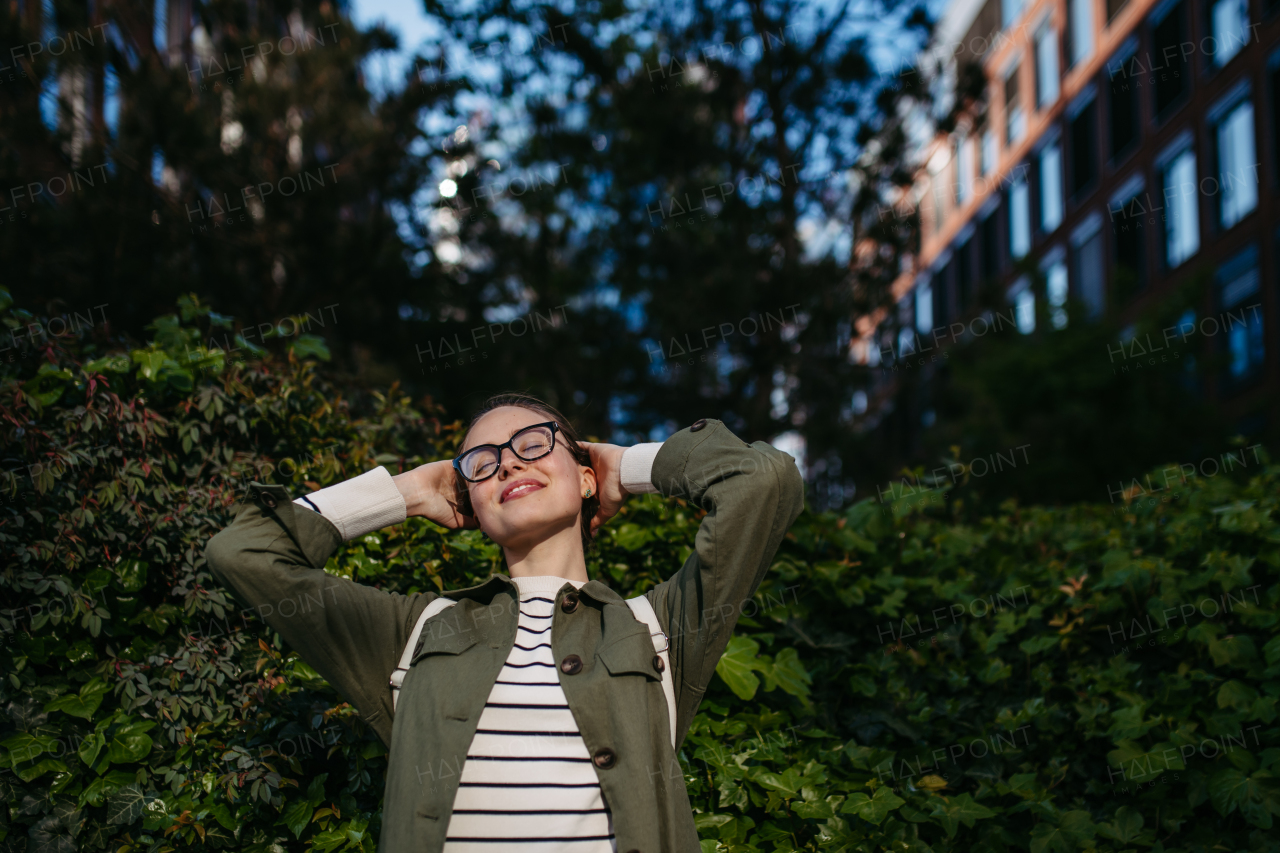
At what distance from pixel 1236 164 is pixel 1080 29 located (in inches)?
355

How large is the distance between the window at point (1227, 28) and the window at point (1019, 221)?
974 cm

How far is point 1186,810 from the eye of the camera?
3.11 m

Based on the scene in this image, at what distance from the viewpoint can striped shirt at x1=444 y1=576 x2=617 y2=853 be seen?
6.31 ft

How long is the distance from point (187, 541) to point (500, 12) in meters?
9.59

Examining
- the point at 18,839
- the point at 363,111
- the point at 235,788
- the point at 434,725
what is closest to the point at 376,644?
the point at 434,725

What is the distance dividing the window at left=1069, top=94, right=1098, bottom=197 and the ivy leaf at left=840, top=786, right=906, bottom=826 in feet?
94.3

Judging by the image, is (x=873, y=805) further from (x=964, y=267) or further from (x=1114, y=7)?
(x=964, y=267)

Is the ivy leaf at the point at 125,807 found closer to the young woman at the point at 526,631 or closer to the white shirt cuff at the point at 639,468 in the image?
the young woman at the point at 526,631

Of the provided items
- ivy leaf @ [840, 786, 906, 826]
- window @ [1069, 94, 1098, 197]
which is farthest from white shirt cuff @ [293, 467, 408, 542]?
window @ [1069, 94, 1098, 197]

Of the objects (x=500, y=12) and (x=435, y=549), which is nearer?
(x=435, y=549)

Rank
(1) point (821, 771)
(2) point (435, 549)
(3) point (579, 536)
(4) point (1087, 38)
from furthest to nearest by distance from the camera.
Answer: (4) point (1087, 38) → (2) point (435, 549) → (1) point (821, 771) → (3) point (579, 536)

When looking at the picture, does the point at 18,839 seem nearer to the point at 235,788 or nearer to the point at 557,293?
the point at 235,788

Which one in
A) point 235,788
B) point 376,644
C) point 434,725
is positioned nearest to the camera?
point 434,725

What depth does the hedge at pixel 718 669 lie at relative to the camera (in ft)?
9.23
